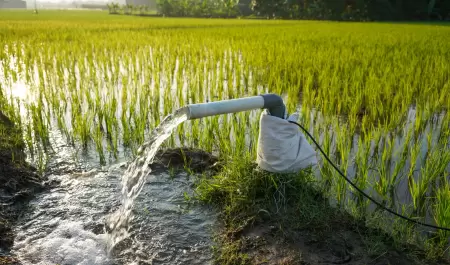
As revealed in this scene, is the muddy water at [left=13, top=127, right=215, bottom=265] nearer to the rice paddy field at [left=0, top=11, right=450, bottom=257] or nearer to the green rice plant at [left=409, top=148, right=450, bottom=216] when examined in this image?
the rice paddy field at [left=0, top=11, right=450, bottom=257]

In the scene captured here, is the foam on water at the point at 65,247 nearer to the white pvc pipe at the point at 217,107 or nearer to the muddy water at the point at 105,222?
the muddy water at the point at 105,222

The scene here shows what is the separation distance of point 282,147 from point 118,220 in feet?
3.34

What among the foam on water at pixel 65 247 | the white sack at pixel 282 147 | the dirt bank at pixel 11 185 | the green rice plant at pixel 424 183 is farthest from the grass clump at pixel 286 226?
the dirt bank at pixel 11 185

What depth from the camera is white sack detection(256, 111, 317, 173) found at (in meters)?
2.02

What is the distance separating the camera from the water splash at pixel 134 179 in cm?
205

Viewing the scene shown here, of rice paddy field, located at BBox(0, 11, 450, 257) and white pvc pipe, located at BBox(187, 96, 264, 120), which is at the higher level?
white pvc pipe, located at BBox(187, 96, 264, 120)

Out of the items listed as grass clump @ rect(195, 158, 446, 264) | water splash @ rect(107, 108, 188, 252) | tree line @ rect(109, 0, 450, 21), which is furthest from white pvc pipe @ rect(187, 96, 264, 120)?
tree line @ rect(109, 0, 450, 21)

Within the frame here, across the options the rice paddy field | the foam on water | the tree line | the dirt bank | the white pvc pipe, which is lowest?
the foam on water

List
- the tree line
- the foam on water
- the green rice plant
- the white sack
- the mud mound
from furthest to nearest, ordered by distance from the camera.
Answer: the tree line, the mud mound, the green rice plant, the white sack, the foam on water

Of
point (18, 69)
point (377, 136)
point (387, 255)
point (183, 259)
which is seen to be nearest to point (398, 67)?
point (377, 136)

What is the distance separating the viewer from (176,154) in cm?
289

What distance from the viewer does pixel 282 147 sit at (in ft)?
6.65

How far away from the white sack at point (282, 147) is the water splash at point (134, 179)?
17.5 inches

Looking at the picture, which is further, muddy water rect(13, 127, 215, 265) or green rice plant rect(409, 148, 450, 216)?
green rice plant rect(409, 148, 450, 216)
